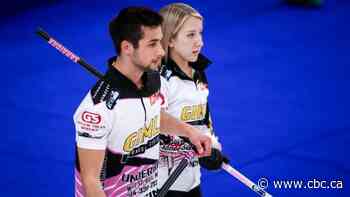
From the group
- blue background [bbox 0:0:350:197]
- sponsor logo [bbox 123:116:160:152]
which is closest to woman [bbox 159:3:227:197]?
sponsor logo [bbox 123:116:160:152]

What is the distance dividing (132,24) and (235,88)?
5869 mm

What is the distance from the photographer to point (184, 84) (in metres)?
4.21

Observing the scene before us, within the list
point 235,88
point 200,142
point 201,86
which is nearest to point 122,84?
point 200,142

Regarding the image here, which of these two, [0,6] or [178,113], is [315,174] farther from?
[0,6]

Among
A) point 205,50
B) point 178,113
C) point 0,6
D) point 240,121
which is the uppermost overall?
point 0,6

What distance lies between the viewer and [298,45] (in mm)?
10969

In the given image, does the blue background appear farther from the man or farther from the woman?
the man

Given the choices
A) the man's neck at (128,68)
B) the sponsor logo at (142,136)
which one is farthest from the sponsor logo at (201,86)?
the man's neck at (128,68)

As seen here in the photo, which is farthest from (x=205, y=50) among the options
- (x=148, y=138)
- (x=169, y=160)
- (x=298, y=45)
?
(x=148, y=138)

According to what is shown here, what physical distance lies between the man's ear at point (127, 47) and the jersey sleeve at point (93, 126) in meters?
0.29

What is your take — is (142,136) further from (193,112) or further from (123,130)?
(193,112)

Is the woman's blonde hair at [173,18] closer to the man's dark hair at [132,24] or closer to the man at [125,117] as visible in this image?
the man at [125,117]

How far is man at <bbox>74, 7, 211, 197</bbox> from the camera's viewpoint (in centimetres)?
319

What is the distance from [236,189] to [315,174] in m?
0.81
